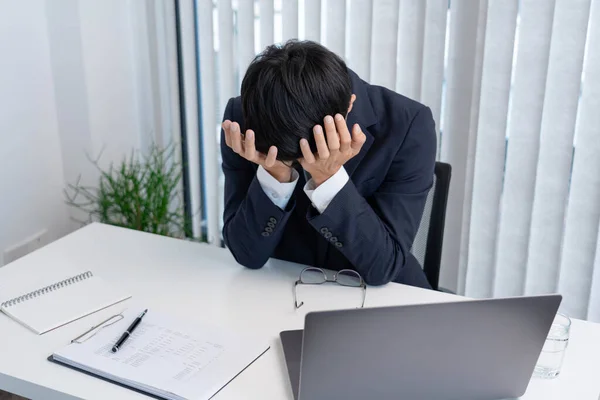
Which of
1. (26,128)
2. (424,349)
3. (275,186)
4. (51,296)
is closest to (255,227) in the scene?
(275,186)

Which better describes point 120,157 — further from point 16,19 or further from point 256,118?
point 256,118

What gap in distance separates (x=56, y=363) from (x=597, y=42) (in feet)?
5.39

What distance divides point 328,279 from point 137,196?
1.26m

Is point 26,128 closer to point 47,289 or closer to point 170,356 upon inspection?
point 47,289

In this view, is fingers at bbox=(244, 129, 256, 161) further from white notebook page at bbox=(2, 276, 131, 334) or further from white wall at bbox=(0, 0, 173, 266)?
white wall at bbox=(0, 0, 173, 266)

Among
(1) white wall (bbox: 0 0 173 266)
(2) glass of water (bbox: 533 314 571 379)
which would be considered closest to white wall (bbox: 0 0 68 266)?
(1) white wall (bbox: 0 0 173 266)

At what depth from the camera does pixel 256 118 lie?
3.92 feet

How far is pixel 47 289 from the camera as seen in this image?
53.6 inches

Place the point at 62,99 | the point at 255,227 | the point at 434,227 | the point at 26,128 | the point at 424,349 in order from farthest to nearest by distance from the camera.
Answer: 1. the point at 62,99
2. the point at 26,128
3. the point at 434,227
4. the point at 255,227
5. the point at 424,349

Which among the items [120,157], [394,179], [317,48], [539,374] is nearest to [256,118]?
[317,48]

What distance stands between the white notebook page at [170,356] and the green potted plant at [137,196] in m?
1.29

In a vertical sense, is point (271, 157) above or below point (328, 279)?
above

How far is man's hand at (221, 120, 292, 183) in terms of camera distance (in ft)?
3.99

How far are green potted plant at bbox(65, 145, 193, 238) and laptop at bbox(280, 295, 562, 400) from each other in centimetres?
163
